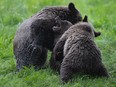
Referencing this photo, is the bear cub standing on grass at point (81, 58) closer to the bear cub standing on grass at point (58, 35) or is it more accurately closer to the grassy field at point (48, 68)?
the grassy field at point (48, 68)

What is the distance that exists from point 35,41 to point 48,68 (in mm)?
567

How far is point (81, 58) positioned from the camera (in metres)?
7.51

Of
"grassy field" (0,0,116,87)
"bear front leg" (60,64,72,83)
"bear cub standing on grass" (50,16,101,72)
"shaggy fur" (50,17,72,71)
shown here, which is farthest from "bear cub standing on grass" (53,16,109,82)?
"shaggy fur" (50,17,72,71)

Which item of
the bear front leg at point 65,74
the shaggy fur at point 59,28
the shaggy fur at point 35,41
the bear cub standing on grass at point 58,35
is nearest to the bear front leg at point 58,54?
the bear cub standing on grass at point 58,35

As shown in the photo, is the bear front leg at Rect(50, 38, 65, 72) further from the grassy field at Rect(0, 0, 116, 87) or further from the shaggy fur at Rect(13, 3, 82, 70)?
the shaggy fur at Rect(13, 3, 82, 70)

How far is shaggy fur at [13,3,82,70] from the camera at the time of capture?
823cm

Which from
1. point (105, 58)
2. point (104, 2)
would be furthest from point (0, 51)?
point (104, 2)

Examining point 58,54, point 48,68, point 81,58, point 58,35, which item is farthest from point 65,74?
point 58,35

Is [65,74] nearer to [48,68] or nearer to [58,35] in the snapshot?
[48,68]

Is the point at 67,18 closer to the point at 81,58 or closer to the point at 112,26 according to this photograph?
the point at 81,58

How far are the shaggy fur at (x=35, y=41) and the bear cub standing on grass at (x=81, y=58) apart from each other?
65 cm

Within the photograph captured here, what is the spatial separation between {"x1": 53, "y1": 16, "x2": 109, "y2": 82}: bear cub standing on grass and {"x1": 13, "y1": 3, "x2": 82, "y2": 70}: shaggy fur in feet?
2.13

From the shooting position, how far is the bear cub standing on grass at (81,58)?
24.6 ft

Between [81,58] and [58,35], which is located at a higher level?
[58,35]
